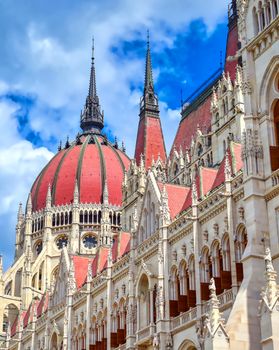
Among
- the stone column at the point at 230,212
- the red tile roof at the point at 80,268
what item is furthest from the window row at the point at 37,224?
the stone column at the point at 230,212

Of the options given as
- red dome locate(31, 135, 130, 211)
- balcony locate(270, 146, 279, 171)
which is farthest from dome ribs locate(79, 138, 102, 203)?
balcony locate(270, 146, 279, 171)

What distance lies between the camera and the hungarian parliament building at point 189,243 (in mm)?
30172

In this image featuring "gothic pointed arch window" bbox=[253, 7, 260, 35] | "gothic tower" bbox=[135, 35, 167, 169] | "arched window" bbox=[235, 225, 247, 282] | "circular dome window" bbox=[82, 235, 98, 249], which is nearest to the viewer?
"gothic pointed arch window" bbox=[253, 7, 260, 35]

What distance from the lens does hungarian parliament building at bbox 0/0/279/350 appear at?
30172mm

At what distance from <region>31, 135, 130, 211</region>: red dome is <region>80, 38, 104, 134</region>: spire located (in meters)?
5.40

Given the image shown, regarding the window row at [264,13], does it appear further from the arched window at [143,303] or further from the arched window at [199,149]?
the arched window at [199,149]

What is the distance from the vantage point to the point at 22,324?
67.4 meters

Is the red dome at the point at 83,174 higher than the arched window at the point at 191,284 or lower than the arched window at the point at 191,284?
higher

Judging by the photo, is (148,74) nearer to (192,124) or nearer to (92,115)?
(192,124)

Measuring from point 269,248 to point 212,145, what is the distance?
1015 inches

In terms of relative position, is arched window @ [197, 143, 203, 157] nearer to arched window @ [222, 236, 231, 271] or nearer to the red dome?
arched window @ [222, 236, 231, 271]

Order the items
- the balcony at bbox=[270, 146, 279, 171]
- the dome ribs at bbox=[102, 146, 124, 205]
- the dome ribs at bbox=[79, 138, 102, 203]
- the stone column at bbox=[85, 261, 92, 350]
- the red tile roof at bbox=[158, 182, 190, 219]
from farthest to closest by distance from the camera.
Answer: the dome ribs at bbox=[102, 146, 124, 205] < the dome ribs at bbox=[79, 138, 102, 203] < the stone column at bbox=[85, 261, 92, 350] < the red tile roof at bbox=[158, 182, 190, 219] < the balcony at bbox=[270, 146, 279, 171]

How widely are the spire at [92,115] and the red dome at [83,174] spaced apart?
17.7 ft

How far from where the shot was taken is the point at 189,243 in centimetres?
4141
